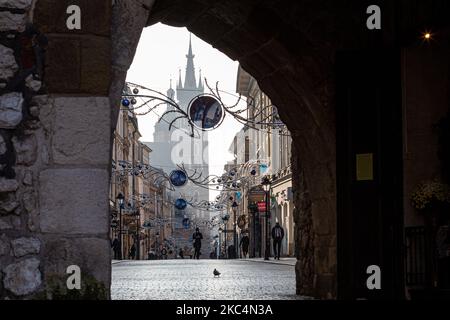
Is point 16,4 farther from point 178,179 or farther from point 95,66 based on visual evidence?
point 178,179

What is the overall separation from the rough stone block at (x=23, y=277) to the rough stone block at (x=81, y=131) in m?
0.72

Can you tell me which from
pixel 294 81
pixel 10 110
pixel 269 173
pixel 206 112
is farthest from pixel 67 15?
pixel 269 173

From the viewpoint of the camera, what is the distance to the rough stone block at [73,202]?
6.54 m

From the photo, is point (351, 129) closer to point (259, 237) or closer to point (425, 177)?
point (425, 177)

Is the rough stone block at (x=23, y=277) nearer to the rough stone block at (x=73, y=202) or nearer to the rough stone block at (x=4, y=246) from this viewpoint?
the rough stone block at (x=4, y=246)

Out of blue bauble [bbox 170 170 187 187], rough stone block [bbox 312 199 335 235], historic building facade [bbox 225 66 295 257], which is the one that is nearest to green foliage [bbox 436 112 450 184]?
rough stone block [bbox 312 199 335 235]

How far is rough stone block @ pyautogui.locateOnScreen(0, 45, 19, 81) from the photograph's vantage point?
666 cm

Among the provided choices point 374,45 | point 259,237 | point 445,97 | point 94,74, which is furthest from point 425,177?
point 259,237

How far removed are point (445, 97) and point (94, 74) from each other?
6432 millimetres

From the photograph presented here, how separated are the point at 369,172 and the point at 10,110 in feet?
17.4

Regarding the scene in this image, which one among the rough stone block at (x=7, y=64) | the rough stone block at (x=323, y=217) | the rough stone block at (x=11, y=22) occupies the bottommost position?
the rough stone block at (x=323, y=217)

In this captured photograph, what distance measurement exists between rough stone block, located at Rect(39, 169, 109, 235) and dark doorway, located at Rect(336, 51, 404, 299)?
4889 millimetres

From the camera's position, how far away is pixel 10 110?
6.66 meters

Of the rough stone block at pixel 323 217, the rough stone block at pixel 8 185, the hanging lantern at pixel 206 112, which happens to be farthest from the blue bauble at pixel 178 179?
the rough stone block at pixel 8 185
